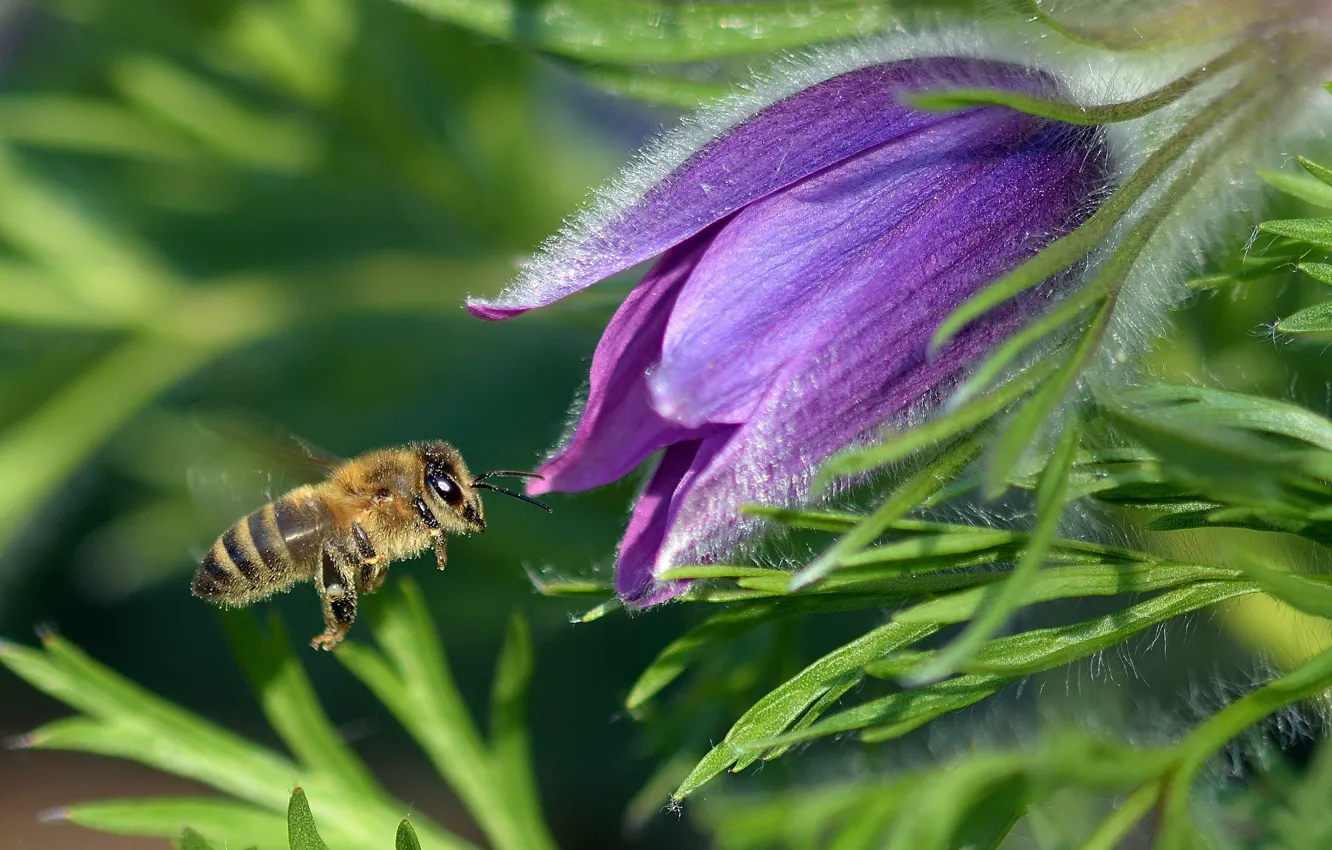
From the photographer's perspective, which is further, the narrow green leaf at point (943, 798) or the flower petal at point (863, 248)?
the flower petal at point (863, 248)

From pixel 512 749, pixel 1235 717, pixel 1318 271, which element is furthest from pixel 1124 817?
pixel 512 749

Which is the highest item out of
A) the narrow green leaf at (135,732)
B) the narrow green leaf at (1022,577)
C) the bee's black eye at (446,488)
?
the narrow green leaf at (1022,577)

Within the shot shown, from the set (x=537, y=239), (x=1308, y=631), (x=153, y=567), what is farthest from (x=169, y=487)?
(x=1308, y=631)

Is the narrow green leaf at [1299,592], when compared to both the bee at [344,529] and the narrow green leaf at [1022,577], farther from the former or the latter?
the bee at [344,529]

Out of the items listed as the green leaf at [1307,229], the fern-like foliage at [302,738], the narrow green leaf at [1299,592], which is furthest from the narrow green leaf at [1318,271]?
the fern-like foliage at [302,738]

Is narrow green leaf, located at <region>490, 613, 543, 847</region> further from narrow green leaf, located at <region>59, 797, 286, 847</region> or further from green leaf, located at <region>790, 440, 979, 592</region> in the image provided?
green leaf, located at <region>790, 440, 979, 592</region>

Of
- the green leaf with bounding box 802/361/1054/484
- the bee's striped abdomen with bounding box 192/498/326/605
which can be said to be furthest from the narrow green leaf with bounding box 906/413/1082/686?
the bee's striped abdomen with bounding box 192/498/326/605
